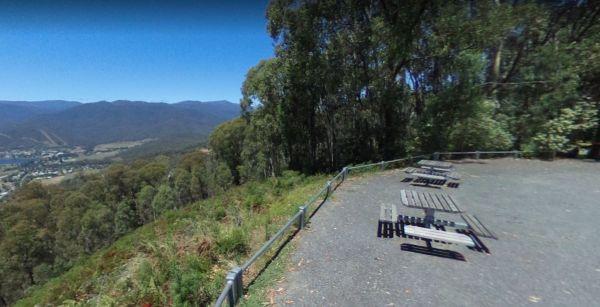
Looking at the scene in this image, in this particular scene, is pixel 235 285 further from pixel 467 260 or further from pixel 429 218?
pixel 429 218

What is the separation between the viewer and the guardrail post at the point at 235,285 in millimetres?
3949

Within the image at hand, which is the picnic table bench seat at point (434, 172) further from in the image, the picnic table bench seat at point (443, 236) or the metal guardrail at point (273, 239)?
the picnic table bench seat at point (443, 236)

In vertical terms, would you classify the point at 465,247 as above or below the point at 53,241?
above

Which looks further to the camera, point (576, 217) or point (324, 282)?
point (576, 217)

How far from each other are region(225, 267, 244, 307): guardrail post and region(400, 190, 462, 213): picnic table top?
406 cm

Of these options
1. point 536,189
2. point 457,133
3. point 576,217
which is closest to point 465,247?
point 576,217

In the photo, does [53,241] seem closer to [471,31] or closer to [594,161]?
[471,31]

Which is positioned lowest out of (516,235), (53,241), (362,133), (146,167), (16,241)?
(53,241)

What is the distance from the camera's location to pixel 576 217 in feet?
25.0

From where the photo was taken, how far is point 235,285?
414cm

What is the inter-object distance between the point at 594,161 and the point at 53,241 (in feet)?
198

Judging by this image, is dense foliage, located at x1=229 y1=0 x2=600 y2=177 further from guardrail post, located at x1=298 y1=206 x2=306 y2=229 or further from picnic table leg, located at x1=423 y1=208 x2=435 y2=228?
guardrail post, located at x1=298 y1=206 x2=306 y2=229

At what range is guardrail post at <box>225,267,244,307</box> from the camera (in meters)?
3.95

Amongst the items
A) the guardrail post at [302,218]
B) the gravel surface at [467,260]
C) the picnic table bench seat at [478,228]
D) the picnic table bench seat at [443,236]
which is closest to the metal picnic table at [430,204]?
the picnic table bench seat at [443,236]
